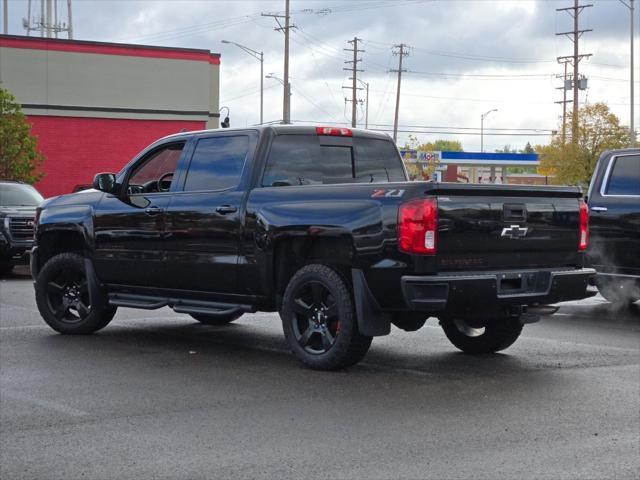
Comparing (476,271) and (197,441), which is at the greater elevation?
(476,271)

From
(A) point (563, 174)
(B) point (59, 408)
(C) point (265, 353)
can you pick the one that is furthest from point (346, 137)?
(A) point (563, 174)

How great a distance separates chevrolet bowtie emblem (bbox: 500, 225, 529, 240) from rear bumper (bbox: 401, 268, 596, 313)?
11.1 inches

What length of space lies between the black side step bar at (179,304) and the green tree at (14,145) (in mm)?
23759

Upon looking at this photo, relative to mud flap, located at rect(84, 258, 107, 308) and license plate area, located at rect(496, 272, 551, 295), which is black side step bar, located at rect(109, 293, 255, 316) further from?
license plate area, located at rect(496, 272, 551, 295)

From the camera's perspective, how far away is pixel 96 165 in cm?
4112

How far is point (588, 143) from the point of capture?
64.3 m

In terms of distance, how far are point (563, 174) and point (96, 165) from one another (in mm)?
34400

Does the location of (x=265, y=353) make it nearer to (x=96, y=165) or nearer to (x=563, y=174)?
(x=96, y=165)

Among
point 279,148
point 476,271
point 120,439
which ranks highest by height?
point 279,148

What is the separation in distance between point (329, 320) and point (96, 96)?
117ft

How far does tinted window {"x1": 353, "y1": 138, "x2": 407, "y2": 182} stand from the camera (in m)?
9.43

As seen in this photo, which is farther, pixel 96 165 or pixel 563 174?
pixel 563 174

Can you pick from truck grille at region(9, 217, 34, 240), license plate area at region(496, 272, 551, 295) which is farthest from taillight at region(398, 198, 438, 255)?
truck grille at region(9, 217, 34, 240)

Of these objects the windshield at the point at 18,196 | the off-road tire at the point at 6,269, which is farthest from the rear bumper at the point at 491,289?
the off-road tire at the point at 6,269
